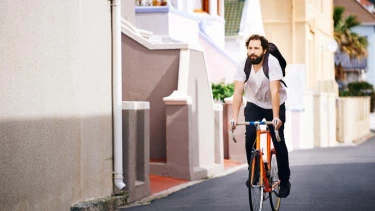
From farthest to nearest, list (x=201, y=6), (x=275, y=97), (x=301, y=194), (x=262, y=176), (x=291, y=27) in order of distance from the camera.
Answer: (x=291, y=27)
(x=201, y=6)
(x=301, y=194)
(x=275, y=97)
(x=262, y=176)

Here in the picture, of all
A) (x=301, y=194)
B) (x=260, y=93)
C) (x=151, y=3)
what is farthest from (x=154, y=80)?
(x=260, y=93)

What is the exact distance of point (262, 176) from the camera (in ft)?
35.4

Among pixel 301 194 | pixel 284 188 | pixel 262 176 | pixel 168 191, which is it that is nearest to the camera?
pixel 262 176

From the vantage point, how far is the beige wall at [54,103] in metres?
10.4

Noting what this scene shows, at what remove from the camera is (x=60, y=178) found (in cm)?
1177

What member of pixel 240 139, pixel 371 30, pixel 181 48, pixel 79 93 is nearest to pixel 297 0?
pixel 240 139

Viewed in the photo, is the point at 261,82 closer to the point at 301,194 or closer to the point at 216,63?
the point at 301,194

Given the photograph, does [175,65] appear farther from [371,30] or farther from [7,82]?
[371,30]

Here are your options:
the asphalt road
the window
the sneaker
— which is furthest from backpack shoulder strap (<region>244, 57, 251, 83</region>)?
the window

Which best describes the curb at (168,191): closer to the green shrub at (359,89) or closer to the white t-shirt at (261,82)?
the white t-shirt at (261,82)

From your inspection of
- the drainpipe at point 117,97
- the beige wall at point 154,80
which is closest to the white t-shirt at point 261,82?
the drainpipe at point 117,97

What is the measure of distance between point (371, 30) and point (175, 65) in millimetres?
65345

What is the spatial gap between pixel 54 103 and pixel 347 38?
61.4m

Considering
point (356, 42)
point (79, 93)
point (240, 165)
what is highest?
point (356, 42)
